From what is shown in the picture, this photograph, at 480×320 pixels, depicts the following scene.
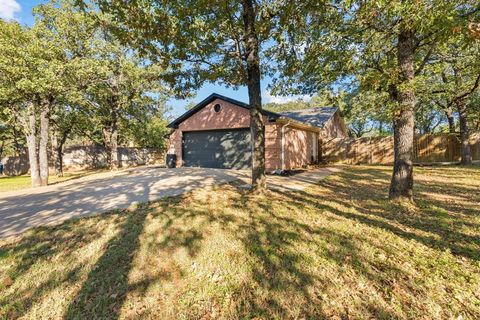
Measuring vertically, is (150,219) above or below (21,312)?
above

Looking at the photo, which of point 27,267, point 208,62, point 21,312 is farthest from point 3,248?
point 208,62

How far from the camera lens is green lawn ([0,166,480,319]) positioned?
2279 mm

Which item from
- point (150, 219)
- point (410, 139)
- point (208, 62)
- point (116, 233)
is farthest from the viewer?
point (208, 62)

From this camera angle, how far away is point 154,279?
273 cm

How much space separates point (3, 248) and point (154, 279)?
9.51 feet

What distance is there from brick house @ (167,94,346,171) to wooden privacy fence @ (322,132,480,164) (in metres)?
2.67

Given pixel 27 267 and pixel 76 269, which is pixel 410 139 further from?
pixel 27 267

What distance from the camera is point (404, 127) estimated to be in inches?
202

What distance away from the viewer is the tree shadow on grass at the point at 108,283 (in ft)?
7.60

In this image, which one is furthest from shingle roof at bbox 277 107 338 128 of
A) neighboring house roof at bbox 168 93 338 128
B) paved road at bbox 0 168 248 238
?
paved road at bbox 0 168 248 238

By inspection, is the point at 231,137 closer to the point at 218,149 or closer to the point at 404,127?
the point at 218,149

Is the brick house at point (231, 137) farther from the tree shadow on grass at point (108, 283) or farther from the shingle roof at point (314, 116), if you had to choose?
the tree shadow on grass at point (108, 283)

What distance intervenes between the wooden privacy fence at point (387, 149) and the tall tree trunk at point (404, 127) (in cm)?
1264

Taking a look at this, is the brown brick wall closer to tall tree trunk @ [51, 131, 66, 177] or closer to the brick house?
the brick house
